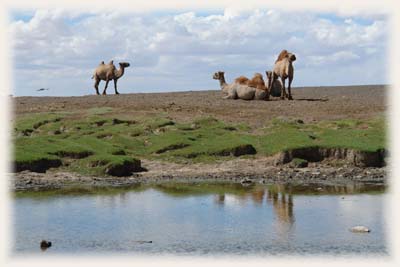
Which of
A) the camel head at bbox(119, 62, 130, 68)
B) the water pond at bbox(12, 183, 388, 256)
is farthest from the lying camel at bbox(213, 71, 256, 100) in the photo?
the water pond at bbox(12, 183, 388, 256)

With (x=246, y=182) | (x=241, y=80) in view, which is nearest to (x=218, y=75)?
(x=241, y=80)

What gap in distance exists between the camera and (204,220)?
14.9 m

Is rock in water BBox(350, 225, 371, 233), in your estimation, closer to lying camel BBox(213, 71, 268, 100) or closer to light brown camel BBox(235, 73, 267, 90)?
lying camel BBox(213, 71, 268, 100)

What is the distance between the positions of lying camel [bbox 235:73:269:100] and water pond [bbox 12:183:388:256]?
16.1 meters

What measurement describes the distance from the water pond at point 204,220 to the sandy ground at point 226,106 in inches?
434

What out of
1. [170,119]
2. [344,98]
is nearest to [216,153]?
[170,119]

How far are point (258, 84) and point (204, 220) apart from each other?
849 inches

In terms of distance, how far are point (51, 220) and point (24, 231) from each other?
117 centimetres

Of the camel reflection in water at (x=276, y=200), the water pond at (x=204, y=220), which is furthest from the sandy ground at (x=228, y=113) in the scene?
the camel reflection in water at (x=276, y=200)

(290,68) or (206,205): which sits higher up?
(290,68)

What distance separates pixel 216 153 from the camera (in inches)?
917

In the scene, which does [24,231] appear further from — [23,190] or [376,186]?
[376,186]

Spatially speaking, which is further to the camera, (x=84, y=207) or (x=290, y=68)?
(x=290, y=68)

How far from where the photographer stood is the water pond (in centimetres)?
1258
